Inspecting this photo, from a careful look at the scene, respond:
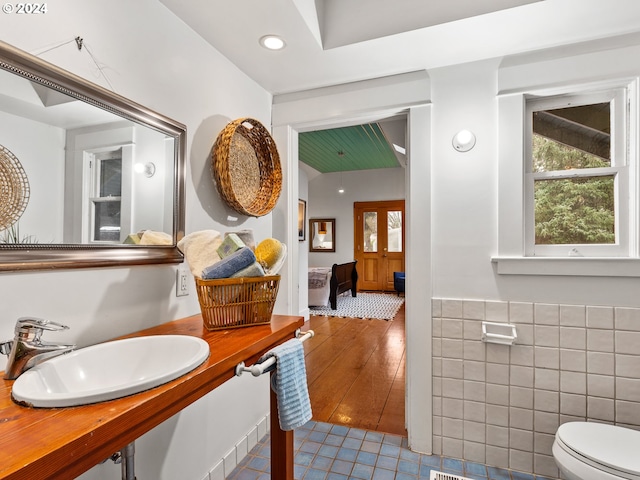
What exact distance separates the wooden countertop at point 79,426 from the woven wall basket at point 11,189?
0.43 metres

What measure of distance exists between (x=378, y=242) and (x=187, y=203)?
6.63 metres

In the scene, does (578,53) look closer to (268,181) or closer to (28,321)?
(268,181)

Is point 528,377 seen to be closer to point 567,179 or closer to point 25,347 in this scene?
point 567,179

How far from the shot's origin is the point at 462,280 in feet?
6.31

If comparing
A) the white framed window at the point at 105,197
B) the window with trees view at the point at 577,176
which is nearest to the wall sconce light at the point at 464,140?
the window with trees view at the point at 577,176

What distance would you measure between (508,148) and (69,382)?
6.89ft

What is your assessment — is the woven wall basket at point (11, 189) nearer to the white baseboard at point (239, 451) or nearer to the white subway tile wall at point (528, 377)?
the white baseboard at point (239, 451)

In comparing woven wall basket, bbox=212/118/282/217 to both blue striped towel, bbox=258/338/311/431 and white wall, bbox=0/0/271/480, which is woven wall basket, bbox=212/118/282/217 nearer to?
white wall, bbox=0/0/271/480

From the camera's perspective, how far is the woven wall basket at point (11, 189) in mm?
918

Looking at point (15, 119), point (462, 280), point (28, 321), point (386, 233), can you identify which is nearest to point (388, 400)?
point (462, 280)

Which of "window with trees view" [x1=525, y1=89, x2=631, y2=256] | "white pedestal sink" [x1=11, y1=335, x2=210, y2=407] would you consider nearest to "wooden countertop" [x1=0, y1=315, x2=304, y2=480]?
"white pedestal sink" [x1=11, y1=335, x2=210, y2=407]

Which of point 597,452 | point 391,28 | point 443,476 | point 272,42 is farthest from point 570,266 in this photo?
point 272,42

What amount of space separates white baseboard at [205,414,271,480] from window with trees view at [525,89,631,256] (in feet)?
6.17

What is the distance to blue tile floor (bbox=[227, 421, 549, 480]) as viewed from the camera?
1.78 metres
